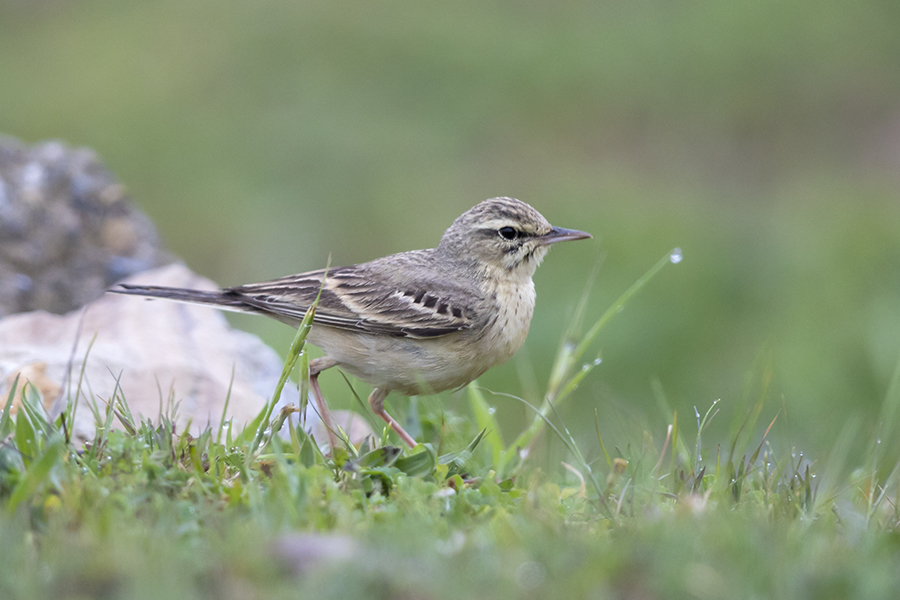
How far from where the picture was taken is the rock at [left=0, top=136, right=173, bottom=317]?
7.13 m

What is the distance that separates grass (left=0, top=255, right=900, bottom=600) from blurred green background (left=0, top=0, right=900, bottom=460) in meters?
6.76

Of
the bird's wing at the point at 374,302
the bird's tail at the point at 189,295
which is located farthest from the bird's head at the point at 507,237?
the bird's tail at the point at 189,295

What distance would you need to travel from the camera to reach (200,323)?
6773 millimetres

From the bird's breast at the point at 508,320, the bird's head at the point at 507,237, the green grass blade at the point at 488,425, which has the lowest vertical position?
the green grass blade at the point at 488,425

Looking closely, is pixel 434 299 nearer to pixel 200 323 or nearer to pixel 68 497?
pixel 200 323

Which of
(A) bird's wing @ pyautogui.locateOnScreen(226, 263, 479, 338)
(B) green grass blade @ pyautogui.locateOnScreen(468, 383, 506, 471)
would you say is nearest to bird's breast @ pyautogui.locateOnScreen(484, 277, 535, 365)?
(A) bird's wing @ pyautogui.locateOnScreen(226, 263, 479, 338)

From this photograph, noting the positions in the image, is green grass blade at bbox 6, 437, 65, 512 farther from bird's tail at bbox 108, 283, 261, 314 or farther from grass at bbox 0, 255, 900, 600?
bird's tail at bbox 108, 283, 261, 314

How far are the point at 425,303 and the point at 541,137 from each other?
39.7 ft

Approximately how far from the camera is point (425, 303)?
18.3ft

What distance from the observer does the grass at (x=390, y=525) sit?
2.66 metres

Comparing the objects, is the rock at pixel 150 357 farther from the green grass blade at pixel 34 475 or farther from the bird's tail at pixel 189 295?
the green grass blade at pixel 34 475

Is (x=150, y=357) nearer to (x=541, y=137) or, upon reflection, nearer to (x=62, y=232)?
(x=62, y=232)

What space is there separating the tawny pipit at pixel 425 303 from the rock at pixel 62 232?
1775mm

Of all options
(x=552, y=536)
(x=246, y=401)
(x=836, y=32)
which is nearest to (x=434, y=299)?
(x=246, y=401)
